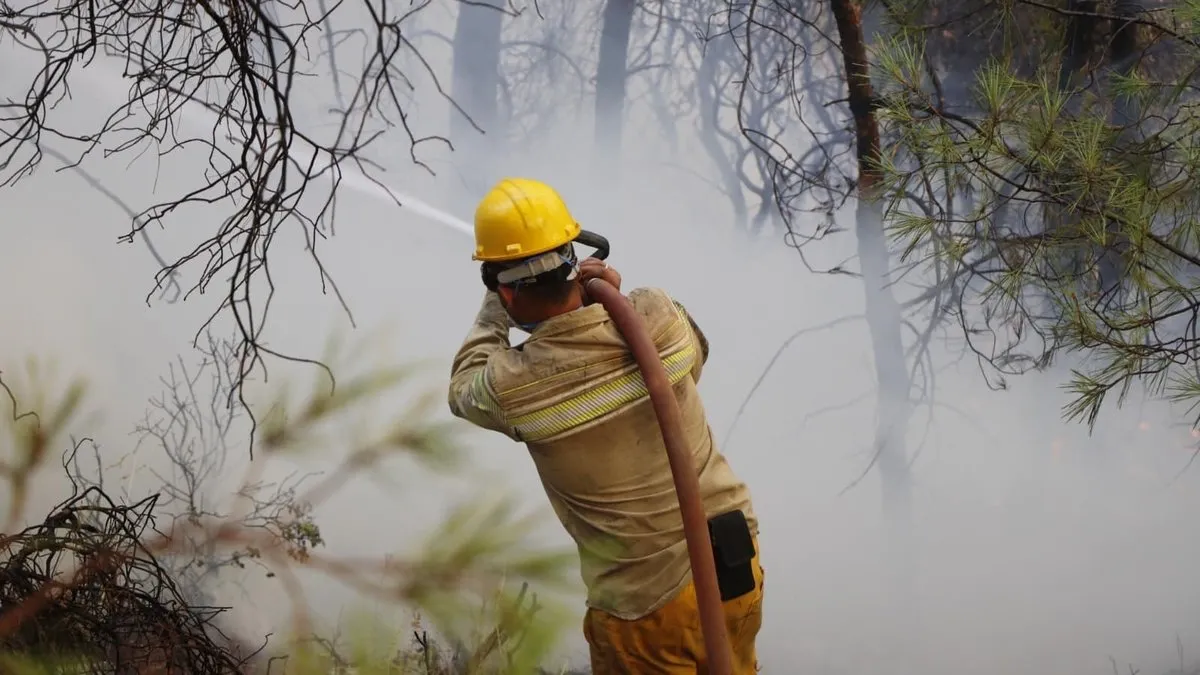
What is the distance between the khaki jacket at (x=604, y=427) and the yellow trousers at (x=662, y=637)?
0.02m

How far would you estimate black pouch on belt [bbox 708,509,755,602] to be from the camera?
144cm

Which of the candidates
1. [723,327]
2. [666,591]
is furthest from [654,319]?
[723,327]

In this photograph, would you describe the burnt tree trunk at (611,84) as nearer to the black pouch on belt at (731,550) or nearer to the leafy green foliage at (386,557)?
the leafy green foliage at (386,557)

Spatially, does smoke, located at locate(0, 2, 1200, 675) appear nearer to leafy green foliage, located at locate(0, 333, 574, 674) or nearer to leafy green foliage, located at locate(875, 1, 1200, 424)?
leafy green foliage, located at locate(0, 333, 574, 674)

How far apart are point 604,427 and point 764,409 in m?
0.97

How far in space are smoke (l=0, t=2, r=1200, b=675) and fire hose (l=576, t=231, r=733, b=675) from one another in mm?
781

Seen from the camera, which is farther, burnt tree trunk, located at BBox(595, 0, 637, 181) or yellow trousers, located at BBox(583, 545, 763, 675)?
burnt tree trunk, located at BBox(595, 0, 637, 181)

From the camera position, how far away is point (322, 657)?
195 centimetres

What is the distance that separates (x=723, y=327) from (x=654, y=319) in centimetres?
90

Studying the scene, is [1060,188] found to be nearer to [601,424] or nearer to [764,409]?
[764,409]

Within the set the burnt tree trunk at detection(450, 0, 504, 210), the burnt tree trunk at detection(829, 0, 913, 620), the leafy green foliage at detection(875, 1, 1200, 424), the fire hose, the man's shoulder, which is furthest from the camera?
the burnt tree trunk at detection(829, 0, 913, 620)

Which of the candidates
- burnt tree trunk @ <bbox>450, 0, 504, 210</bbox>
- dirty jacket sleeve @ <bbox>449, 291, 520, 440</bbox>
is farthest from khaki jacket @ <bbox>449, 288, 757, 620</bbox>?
burnt tree trunk @ <bbox>450, 0, 504, 210</bbox>

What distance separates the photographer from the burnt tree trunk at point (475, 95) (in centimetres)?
211

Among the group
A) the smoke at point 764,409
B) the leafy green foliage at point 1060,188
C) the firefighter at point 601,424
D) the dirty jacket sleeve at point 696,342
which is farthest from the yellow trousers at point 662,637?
the leafy green foliage at point 1060,188
